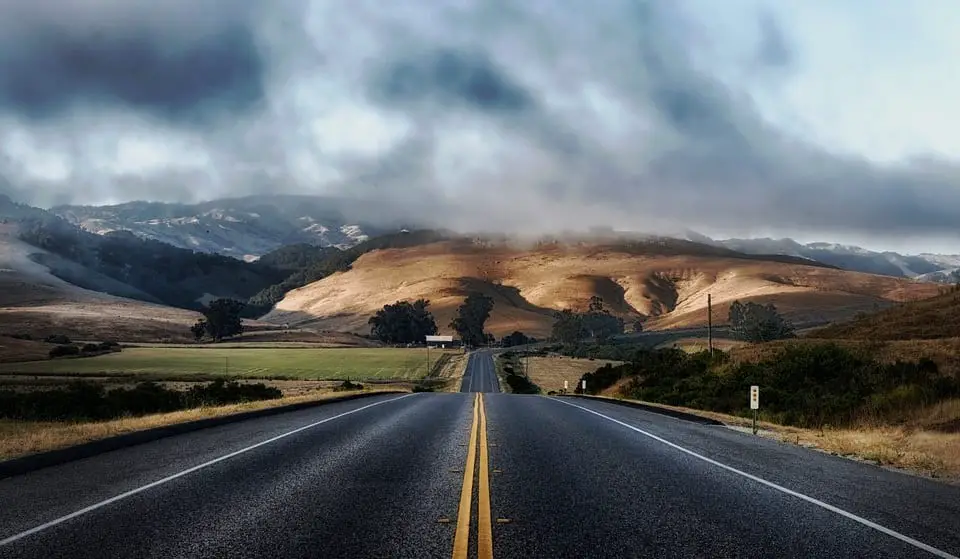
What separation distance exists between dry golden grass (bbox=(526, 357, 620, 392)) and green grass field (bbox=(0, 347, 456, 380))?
1820 cm

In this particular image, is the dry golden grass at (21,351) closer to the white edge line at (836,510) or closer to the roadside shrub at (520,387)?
the roadside shrub at (520,387)

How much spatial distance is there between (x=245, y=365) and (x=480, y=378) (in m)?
41.2

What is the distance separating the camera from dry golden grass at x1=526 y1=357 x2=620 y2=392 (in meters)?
98.8

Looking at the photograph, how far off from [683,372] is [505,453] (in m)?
39.8

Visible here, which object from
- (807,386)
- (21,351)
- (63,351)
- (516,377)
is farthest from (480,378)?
(807,386)

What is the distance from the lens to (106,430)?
1723 centimetres

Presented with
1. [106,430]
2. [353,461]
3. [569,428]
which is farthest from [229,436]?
[569,428]

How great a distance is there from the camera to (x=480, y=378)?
348ft

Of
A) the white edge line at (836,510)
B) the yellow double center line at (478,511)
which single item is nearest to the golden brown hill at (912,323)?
the white edge line at (836,510)

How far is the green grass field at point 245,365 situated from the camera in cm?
9859

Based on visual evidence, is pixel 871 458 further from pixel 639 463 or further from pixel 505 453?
pixel 505 453

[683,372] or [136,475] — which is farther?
[683,372]

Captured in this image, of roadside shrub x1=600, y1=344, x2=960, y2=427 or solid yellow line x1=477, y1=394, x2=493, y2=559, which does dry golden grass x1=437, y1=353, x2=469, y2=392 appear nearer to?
roadside shrub x1=600, y1=344, x2=960, y2=427

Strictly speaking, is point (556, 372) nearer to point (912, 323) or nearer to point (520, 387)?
point (520, 387)
